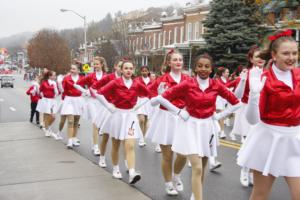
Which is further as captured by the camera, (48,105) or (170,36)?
(170,36)

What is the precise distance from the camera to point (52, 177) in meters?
7.77

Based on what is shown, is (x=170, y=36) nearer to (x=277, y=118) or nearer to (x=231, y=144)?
(x=231, y=144)

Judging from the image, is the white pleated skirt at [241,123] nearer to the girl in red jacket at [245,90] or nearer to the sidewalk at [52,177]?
the girl in red jacket at [245,90]

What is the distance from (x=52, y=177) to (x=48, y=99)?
19.9 ft

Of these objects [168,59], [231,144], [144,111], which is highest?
[168,59]

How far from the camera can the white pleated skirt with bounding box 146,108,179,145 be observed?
273 inches

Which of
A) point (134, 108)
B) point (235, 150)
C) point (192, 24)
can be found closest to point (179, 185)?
point (134, 108)

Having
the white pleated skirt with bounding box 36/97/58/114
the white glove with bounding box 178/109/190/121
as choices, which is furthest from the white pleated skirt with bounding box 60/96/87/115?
the white glove with bounding box 178/109/190/121

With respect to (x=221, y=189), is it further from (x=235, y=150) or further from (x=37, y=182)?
(x=235, y=150)

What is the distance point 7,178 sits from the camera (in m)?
7.74

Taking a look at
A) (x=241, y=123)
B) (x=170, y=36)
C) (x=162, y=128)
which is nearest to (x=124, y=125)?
(x=162, y=128)

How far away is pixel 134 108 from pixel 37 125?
9028 millimetres

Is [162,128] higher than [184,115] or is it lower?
lower

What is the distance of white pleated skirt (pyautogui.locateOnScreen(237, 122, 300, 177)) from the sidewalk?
8.65 ft
